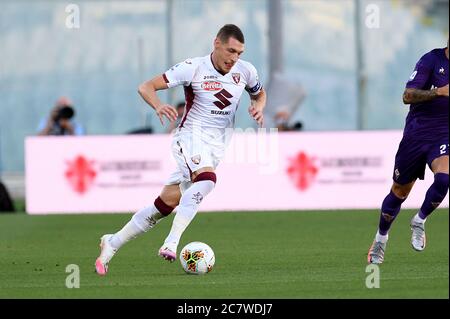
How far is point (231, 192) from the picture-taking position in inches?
872

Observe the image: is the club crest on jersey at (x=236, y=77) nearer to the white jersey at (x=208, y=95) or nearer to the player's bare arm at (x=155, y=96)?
the white jersey at (x=208, y=95)

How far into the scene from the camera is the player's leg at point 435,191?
12.1 m

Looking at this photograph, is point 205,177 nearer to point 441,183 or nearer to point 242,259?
point 242,259

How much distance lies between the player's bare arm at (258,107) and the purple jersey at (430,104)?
1387 millimetres

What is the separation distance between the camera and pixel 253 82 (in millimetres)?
12977

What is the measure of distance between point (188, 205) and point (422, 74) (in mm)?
2463

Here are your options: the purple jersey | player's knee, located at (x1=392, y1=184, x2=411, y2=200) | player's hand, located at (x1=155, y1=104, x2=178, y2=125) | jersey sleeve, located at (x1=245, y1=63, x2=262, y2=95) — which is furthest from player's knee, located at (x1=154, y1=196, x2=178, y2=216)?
the purple jersey

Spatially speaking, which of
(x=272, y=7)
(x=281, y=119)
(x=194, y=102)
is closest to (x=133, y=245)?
(x=194, y=102)

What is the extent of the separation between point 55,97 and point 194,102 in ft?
55.7

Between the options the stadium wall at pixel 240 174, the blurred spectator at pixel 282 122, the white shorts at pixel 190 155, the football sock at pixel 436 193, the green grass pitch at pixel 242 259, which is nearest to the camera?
the green grass pitch at pixel 242 259

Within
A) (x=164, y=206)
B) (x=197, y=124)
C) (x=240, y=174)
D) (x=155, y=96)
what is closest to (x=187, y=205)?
(x=164, y=206)

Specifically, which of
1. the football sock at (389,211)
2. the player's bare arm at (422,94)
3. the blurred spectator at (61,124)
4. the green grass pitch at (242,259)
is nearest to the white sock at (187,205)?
the green grass pitch at (242,259)
